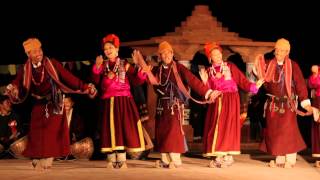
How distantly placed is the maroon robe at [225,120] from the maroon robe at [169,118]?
0.24 metres

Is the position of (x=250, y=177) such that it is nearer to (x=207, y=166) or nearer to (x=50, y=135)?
(x=207, y=166)

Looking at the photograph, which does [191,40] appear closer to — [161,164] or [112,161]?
[161,164]

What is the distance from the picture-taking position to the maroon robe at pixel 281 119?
8195 millimetres

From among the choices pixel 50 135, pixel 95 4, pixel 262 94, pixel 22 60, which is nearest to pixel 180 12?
pixel 95 4

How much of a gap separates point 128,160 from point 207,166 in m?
1.09

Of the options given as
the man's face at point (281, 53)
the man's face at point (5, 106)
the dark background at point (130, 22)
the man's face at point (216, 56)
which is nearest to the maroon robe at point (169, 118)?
the man's face at point (216, 56)

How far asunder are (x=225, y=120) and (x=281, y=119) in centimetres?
66

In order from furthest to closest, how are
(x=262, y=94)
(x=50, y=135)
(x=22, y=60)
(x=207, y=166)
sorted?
(x=22, y=60) → (x=262, y=94) → (x=207, y=166) → (x=50, y=135)

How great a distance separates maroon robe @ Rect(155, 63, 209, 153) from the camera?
314 inches

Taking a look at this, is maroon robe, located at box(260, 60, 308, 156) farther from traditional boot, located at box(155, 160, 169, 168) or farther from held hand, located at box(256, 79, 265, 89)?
traditional boot, located at box(155, 160, 169, 168)

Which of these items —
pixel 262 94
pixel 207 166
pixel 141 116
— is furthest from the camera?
pixel 262 94

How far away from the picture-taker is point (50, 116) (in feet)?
25.5

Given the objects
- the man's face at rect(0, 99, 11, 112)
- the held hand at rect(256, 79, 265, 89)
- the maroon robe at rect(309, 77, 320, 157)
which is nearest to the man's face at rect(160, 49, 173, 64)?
the held hand at rect(256, 79, 265, 89)

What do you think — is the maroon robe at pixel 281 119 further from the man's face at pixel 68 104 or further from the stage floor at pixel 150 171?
the man's face at pixel 68 104
